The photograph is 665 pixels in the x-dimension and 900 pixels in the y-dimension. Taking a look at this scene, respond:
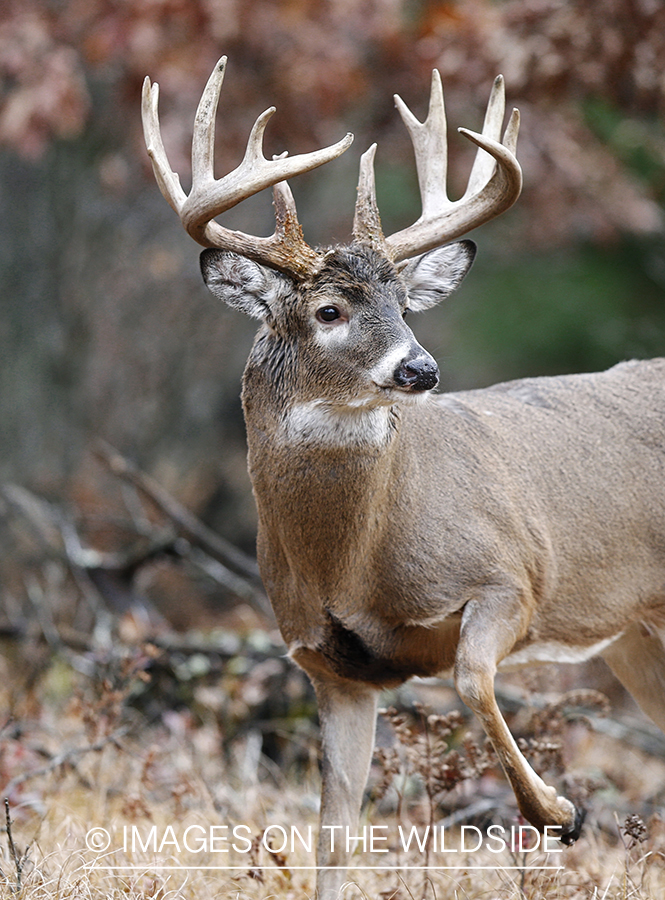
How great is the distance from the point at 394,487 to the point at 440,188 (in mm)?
1288

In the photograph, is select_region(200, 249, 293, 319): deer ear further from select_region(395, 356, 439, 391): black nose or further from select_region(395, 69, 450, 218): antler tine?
select_region(395, 69, 450, 218): antler tine

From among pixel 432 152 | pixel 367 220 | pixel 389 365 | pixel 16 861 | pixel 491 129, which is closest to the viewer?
pixel 16 861

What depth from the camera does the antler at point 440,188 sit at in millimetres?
4445

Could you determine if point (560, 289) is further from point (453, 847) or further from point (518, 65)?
point (453, 847)

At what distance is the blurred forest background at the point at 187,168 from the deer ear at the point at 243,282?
3.38m

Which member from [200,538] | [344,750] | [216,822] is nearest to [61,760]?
[216,822]

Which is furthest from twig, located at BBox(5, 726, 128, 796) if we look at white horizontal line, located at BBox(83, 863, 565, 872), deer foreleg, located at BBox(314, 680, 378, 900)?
deer foreleg, located at BBox(314, 680, 378, 900)

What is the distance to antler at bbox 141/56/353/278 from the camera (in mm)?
4129

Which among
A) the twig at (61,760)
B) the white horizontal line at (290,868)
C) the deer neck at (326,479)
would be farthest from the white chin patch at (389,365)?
the twig at (61,760)

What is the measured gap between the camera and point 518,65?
7.83 meters

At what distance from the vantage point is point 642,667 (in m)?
5.43

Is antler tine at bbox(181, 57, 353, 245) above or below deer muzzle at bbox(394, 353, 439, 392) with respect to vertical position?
above

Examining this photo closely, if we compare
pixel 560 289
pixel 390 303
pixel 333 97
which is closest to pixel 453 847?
pixel 390 303

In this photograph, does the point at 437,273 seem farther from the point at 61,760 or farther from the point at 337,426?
the point at 61,760
